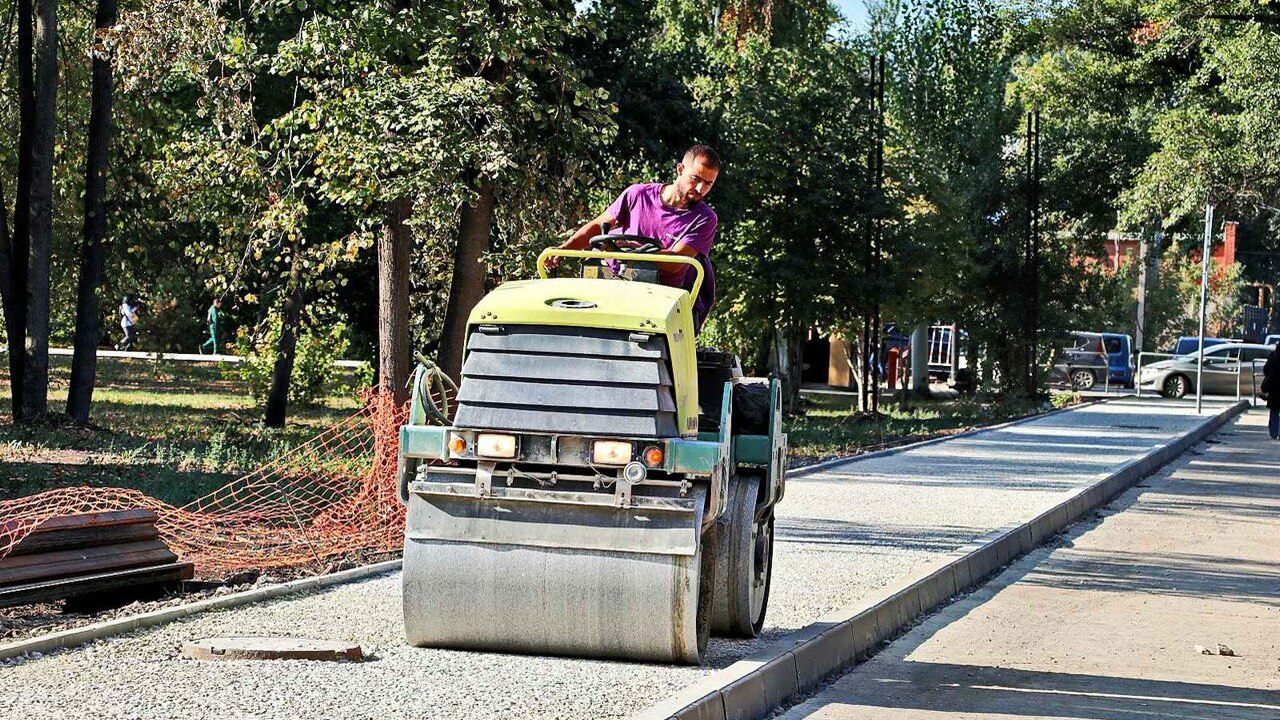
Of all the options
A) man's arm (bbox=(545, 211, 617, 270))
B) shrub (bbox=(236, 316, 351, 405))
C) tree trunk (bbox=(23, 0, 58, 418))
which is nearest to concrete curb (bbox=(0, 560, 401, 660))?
man's arm (bbox=(545, 211, 617, 270))

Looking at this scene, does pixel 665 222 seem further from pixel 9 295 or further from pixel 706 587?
pixel 9 295

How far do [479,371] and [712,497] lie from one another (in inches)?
48.8

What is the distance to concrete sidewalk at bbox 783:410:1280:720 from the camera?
8133mm

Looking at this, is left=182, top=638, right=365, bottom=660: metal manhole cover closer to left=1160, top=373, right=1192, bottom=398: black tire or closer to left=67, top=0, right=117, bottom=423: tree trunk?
left=67, top=0, right=117, bottom=423: tree trunk

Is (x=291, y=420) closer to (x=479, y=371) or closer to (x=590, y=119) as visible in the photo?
(x=590, y=119)

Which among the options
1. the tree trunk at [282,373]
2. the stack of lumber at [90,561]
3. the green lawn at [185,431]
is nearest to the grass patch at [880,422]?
the green lawn at [185,431]

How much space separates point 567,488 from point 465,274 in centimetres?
1169

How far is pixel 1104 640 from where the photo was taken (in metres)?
10.0

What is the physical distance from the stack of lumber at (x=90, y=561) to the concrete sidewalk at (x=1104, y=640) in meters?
4.01

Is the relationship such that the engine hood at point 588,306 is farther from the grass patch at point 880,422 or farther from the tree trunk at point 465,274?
the grass patch at point 880,422

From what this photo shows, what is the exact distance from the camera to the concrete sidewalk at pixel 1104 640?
8133mm

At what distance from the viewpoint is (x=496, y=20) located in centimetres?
1583

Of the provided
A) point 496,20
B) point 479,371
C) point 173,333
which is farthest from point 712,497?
point 173,333

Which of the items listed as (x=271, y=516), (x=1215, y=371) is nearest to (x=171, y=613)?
(x=271, y=516)
